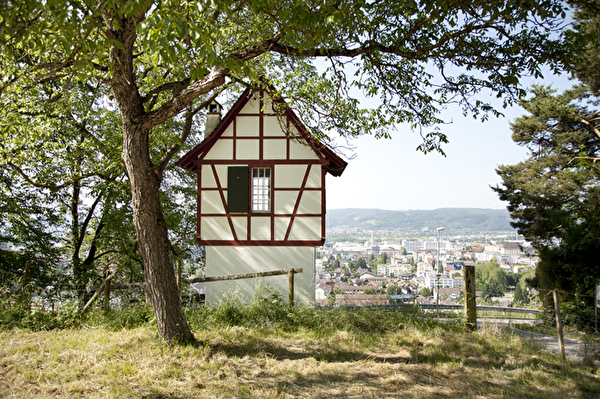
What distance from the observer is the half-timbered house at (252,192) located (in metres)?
10.5

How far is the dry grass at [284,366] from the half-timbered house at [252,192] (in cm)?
378

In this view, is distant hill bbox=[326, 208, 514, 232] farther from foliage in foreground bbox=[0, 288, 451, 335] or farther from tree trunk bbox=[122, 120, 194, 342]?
tree trunk bbox=[122, 120, 194, 342]

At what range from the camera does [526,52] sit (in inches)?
242

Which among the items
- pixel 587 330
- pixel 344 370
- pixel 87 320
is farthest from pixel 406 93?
pixel 587 330

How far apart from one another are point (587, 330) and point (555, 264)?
129 inches

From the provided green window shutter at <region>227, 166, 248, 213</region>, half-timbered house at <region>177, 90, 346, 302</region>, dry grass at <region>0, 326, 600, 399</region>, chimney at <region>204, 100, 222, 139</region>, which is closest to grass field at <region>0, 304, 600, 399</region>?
dry grass at <region>0, 326, 600, 399</region>

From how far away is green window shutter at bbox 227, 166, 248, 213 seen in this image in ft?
34.5

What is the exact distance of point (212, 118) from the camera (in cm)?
1138

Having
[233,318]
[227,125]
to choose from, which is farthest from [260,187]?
[233,318]

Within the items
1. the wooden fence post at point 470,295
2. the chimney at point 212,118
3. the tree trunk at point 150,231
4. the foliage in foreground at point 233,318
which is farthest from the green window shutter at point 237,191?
the wooden fence post at point 470,295

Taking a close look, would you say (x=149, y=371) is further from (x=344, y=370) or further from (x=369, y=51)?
(x=369, y=51)

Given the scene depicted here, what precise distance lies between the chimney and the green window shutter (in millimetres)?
1510

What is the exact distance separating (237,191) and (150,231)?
4.69m

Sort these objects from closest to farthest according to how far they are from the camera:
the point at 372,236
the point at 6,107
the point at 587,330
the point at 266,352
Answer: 1. the point at 266,352
2. the point at 6,107
3. the point at 587,330
4. the point at 372,236
